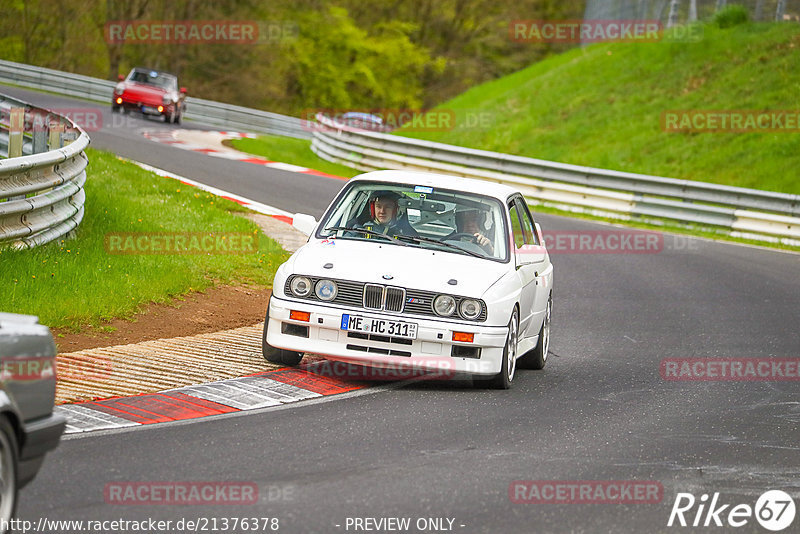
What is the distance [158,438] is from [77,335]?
9.97ft

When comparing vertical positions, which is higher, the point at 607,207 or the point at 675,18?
the point at 675,18

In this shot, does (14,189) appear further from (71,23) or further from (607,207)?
(71,23)

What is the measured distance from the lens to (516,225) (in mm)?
10180

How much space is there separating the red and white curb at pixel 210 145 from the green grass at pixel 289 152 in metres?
0.69

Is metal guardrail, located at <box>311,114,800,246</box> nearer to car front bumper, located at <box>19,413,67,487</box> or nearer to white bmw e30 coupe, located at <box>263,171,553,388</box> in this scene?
white bmw e30 coupe, located at <box>263,171,553,388</box>

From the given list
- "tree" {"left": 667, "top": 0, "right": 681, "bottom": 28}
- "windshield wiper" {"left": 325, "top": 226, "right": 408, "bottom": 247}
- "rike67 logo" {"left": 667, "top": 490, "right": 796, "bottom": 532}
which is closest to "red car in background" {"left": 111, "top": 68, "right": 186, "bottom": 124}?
"tree" {"left": 667, "top": 0, "right": 681, "bottom": 28}

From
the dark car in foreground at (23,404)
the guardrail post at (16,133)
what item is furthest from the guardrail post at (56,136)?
the dark car in foreground at (23,404)

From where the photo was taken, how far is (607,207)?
2478 cm

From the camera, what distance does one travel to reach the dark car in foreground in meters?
4.69

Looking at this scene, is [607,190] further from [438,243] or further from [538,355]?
[438,243]

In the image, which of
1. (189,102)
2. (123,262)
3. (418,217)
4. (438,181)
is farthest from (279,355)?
(189,102)

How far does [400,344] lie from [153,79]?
2826 cm

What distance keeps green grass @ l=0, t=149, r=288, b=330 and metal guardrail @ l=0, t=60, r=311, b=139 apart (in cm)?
2309

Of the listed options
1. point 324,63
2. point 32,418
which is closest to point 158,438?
point 32,418
